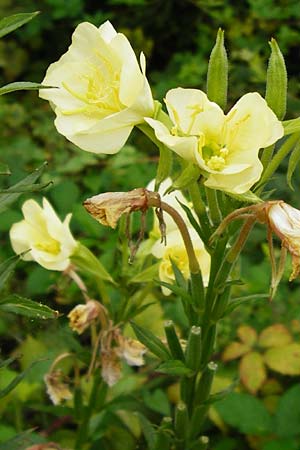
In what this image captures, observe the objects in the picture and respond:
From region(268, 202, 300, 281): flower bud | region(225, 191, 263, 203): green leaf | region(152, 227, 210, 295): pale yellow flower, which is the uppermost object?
region(225, 191, 263, 203): green leaf

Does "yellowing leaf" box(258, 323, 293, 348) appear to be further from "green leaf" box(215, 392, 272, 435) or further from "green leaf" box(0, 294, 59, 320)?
"green leaf" box(0, 294, 59, 320)

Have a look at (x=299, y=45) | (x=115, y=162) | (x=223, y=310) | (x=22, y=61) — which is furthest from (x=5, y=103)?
(x=223, y=310)

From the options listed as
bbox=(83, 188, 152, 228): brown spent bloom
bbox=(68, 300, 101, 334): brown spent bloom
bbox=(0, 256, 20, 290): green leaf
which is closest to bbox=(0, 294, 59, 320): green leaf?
bbox=(0, 256, 20, 290): green leaf

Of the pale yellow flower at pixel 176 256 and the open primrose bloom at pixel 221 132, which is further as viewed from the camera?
the pale yellow flower at pixel 176 256

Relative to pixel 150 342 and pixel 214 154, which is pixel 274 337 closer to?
pixel 150 342

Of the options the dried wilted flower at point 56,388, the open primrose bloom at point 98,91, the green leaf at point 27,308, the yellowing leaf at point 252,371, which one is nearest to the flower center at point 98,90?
the open primrose bloom at point 98,91

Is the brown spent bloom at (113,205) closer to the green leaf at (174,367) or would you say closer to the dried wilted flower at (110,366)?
the green leaf at (174,367)
